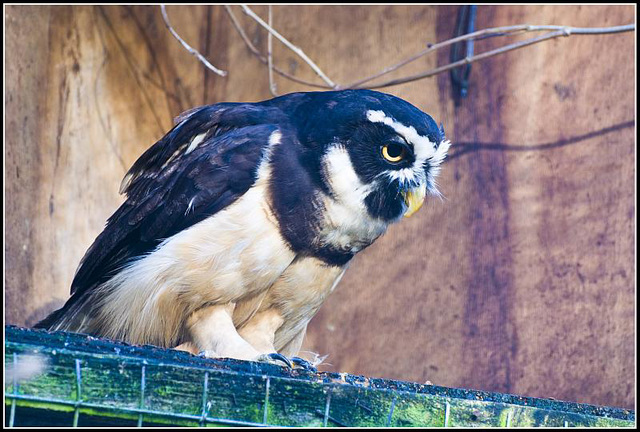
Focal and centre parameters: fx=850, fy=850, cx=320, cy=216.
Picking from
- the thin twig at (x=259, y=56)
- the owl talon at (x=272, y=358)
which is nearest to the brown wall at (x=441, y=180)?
the thin twig at (x=259, y=56)

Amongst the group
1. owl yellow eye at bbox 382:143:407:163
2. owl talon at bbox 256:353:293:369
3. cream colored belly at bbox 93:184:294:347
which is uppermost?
owl yellow eye at bbox 382:143:407:163

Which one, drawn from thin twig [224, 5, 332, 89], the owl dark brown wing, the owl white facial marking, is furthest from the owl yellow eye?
thin twig [224, 5, 332, 89]

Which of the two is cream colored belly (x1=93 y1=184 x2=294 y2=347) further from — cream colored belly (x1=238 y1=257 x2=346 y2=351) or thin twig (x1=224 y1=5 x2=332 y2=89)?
thin twig (x1=224 y1=5 x2=332 y2=89)

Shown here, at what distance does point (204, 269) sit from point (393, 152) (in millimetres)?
620

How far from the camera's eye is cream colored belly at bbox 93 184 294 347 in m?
2.32

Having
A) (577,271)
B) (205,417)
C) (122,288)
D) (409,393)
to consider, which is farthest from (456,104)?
(205,417)

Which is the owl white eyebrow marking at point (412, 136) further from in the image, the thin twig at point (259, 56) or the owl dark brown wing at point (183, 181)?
the thin twig at point (259, 56)

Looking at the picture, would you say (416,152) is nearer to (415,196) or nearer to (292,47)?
(415,196)

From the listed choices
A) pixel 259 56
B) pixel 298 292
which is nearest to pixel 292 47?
pixel 259 56

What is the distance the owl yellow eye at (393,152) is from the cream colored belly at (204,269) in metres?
0.36

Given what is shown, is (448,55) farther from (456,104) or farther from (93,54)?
(93,54)

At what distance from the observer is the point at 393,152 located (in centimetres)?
239

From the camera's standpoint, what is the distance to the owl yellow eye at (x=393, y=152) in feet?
7.81

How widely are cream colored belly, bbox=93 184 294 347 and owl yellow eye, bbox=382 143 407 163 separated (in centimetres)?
36
